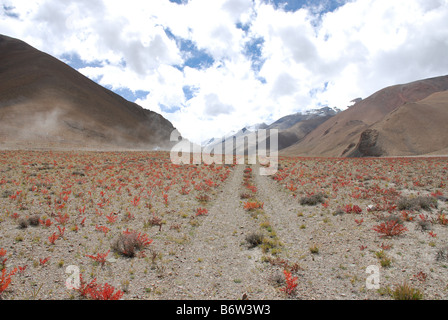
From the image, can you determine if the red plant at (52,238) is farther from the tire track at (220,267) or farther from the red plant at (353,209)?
the red plant at (353,209)

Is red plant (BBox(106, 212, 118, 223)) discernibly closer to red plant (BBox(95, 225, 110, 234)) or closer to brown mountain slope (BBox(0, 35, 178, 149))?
red plant (BBox(95, 225, 110, 234))

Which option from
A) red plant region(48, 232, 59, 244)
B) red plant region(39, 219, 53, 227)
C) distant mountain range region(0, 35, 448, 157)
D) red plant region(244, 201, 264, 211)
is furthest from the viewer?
distant mountain range region(0, 35, 448, 157)

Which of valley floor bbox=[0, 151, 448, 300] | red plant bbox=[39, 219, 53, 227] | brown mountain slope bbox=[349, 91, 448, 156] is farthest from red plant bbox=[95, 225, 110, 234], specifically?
brown mountain slope bbox=[349, 91, 448, 156]

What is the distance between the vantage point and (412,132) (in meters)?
85.0

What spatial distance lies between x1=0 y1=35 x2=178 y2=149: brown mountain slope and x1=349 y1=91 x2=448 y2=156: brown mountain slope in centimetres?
9100

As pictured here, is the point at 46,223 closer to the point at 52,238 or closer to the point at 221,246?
the point at 52,238

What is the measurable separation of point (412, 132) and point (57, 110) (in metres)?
124

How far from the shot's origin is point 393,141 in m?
82.3

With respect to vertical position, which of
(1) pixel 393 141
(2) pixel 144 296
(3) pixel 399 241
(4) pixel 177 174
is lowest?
(2) pixel 144 296

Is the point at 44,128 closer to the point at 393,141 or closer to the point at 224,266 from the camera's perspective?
the point at 224,266

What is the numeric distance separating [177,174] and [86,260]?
56.5 feet

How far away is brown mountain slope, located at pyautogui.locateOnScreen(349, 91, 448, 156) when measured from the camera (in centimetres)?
7751

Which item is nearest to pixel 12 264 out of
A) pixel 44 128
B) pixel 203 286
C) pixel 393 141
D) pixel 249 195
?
pixel 203 286

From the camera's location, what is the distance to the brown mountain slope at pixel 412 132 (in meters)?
77.5
